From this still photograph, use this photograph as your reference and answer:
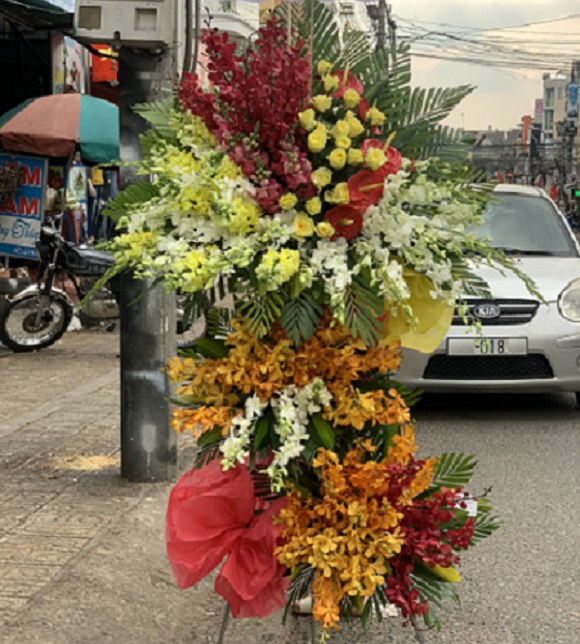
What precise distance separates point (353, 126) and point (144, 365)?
Answer: 2.96 m

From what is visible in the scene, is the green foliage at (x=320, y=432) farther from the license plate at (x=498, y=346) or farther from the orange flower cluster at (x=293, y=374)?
the license plate at (x=498, y=346)

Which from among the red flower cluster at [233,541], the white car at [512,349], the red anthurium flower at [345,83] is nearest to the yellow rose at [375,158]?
the red anthurium flower at [345,83]

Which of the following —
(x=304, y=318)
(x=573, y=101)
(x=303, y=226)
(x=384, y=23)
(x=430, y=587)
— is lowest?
(x=430, y=587)

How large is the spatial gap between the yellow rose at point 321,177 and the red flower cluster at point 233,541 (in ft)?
3.15

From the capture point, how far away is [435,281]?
3299 millimetres

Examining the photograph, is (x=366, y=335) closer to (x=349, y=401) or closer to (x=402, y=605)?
(x=349, y=401)

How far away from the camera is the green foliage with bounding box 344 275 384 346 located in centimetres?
322

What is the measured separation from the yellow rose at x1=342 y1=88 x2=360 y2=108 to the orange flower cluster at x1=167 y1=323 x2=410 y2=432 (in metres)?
0.65

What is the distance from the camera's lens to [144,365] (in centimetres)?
588

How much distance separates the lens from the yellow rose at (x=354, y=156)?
315 cm

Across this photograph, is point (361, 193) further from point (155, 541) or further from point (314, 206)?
point (155, 541)

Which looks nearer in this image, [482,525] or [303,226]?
[303,226]

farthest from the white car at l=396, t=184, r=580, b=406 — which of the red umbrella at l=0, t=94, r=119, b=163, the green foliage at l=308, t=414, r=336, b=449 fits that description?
the red umbrella at l=0, t=94, r=119, b=163

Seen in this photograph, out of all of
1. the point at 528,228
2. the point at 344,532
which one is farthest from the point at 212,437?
the point at 528,228
